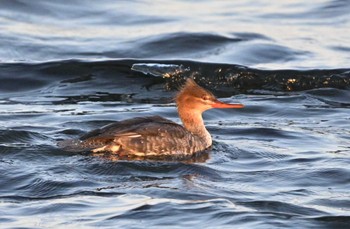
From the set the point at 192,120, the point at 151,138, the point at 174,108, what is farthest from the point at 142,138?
the point at 174,108

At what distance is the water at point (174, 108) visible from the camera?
970 cm

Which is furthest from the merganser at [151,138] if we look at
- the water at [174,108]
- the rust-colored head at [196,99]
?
the water at [174,108]

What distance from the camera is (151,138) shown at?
11.8 m

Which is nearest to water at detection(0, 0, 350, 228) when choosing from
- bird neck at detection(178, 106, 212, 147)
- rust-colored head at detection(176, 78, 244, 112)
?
bird neck at detection(178, 106, 212, 147)

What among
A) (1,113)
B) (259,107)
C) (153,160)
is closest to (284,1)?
(259,107)

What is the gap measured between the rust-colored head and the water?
1.48 feet

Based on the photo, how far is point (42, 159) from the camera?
11.3 meters

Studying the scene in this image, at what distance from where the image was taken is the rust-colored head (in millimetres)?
12477

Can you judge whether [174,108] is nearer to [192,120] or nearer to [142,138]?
[192,120]

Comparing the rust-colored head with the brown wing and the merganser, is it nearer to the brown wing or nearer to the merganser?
the merganser

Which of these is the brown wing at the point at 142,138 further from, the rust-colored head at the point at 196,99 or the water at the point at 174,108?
the rust-colored head at the point at 196,99

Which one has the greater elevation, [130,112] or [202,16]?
[202,16]

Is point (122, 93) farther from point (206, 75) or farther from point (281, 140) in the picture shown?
point (281, 140)

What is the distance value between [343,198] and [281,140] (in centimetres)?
256
